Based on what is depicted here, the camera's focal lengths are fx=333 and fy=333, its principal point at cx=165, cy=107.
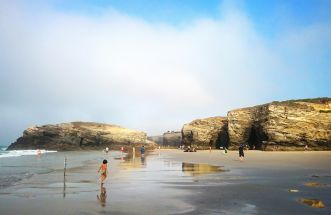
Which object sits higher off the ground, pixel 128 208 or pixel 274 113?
pixel 274 113

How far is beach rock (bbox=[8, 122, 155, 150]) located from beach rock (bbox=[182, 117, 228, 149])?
36.4 m

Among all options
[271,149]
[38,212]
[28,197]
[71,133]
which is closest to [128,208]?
[38,212]

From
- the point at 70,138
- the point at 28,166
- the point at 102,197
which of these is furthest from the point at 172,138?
the point at 102,197

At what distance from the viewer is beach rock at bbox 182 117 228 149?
234 ft

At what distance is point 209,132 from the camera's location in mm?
72812

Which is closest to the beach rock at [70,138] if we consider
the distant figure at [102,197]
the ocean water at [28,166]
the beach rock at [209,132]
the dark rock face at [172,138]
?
the dark rock face at [172,138]

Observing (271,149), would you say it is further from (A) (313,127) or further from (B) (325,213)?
(B) (325,213)

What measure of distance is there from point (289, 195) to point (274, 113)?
37841 mm

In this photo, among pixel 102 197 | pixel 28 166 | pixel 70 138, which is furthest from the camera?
pixel 70 138

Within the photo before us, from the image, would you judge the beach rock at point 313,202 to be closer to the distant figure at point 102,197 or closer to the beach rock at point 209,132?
the distant figure at point 102,197

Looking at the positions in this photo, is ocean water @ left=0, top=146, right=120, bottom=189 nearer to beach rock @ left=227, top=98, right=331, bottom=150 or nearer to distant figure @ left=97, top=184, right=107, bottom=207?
distant figure @ left=97, top=184, right=107, bottom=207

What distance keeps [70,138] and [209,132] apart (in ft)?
152

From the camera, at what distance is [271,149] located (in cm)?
4650

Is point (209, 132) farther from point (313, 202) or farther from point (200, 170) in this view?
point (313, 202)
